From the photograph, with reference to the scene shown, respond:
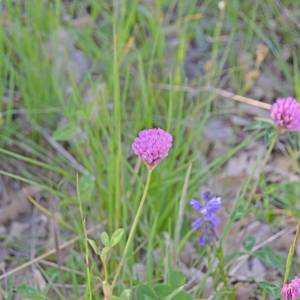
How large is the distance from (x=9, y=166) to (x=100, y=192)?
1.23 ft

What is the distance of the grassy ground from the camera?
68.3 inches

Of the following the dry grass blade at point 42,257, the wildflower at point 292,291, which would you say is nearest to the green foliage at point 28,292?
the dry grass blade at point 42,257

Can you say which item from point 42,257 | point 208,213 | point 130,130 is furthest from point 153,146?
point 130,130

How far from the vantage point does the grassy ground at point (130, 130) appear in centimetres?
173

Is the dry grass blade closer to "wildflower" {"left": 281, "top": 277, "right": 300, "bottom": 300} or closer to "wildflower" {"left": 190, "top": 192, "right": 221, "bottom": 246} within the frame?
"wildflower" {"left": 190, "top": 192, "right": 221, "bottom": 246}

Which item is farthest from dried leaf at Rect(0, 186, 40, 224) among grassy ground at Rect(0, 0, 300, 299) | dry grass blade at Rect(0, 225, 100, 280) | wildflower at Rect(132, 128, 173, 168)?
wildflower at Rect(132, 128, 173, 168)

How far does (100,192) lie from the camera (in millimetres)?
1917

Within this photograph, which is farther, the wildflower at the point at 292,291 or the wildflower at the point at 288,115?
the wildflower at the point at 288,115

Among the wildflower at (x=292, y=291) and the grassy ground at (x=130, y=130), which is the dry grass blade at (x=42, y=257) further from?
the wildflower at (x=292, y=291)

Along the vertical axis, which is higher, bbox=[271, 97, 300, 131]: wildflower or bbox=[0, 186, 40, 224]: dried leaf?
bbox=[271, 97, 300, 131]: wildflower

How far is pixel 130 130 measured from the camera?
216cm

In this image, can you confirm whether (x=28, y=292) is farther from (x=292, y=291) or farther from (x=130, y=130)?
(x=130, y=130)

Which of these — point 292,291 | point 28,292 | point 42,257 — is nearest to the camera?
point 292,291

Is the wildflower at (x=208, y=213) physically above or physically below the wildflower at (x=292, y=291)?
below
